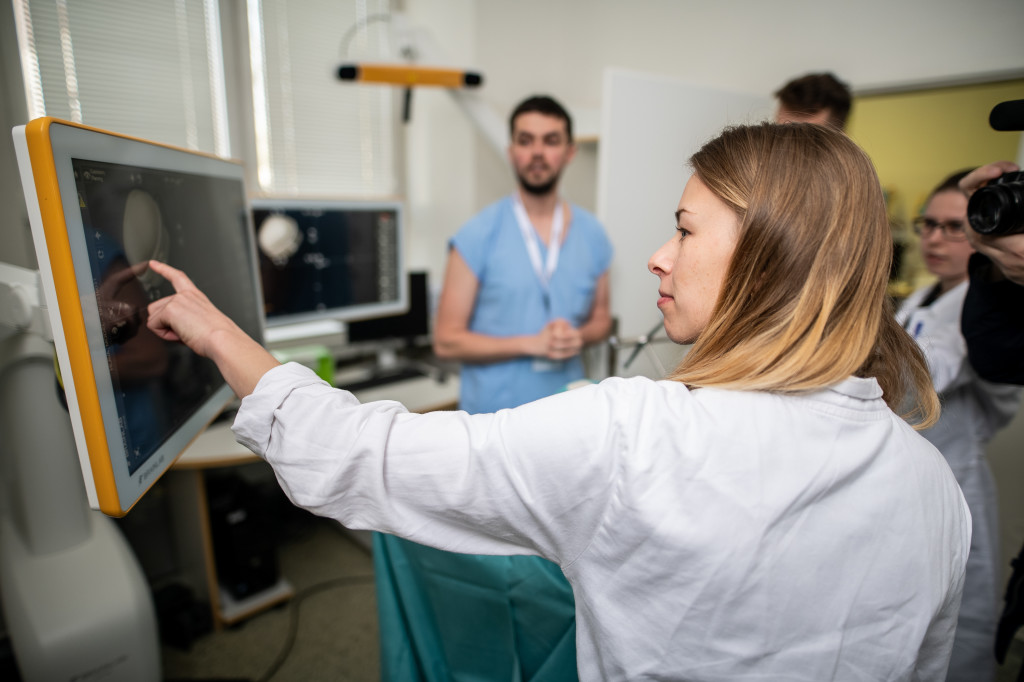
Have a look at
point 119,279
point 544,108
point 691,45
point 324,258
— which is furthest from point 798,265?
point 691,45

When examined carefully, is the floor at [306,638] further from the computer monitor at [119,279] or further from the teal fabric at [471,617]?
the computer monitor at [119,279]

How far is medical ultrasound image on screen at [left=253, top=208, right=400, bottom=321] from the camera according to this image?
180 cm

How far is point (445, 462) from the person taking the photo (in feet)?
1.72

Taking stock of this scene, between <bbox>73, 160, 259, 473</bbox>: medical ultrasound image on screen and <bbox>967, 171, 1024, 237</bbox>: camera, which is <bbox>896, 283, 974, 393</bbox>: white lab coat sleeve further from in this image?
<bbox>73, 160, 259, 473</bbox>: medical ultrasound image on screen

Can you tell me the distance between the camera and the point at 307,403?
55 centimetres

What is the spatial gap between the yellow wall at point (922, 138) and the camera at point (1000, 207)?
1298 mm

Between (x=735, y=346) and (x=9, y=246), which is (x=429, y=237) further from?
(x=735, y=346)

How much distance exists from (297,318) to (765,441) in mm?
1666

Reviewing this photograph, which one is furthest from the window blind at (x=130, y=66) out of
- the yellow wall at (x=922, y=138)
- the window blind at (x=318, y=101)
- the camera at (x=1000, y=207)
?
the yellow wall at (x=922, y=138)

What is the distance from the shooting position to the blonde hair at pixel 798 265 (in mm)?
549

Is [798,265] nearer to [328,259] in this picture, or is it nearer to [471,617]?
[471,617]

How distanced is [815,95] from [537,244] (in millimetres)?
826

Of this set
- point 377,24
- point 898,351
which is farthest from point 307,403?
point 377,24

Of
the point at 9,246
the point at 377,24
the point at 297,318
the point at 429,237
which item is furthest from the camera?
the point at 429,237
